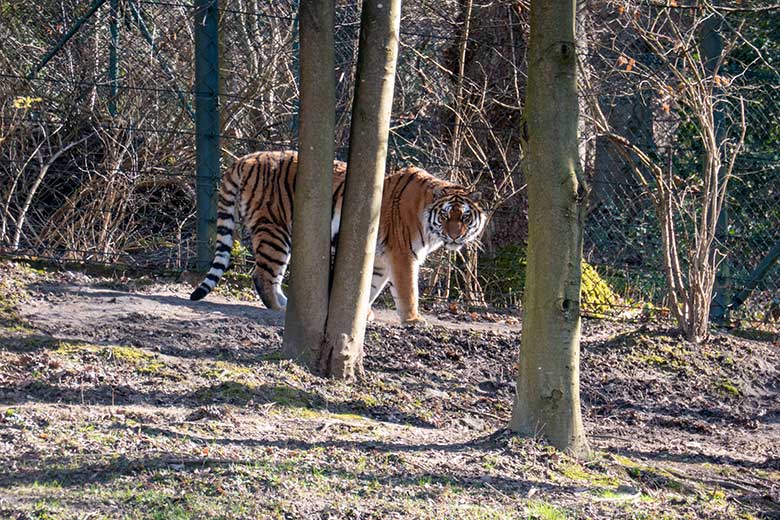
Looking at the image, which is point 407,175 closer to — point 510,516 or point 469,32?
point 469,32

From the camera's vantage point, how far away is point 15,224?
29.9 feet

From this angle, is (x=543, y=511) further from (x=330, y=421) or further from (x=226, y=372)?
(x=226, y=372)

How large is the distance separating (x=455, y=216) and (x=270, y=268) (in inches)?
69.0

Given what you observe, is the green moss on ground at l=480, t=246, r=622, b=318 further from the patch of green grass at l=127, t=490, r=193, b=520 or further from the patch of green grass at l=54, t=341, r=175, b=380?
the patch of green grass at l=127, t=490, r=193, b=520

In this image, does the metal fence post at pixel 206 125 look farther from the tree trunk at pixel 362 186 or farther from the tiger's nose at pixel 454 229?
the tree trunk at pixel 362 186

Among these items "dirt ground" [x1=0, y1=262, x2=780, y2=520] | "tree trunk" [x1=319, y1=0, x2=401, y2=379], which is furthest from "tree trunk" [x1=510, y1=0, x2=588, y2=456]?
"tree trunk" [x1=319, y1=0, x2=401, y2=379]

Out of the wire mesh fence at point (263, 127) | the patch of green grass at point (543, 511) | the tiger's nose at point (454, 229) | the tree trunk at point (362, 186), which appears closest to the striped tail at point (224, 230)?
the wire mesh fence at point (263, 127)

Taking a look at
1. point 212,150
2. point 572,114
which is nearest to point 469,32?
point 212,150

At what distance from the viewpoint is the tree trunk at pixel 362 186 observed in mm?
5820

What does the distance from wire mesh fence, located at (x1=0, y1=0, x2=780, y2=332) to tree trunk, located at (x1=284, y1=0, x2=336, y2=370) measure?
3.14m

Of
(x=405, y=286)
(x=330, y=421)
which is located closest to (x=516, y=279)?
(x=405, y=286)

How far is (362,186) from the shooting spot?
19.5 feet

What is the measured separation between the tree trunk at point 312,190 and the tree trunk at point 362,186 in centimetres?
9

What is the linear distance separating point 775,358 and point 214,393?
A: 5.27 metres
